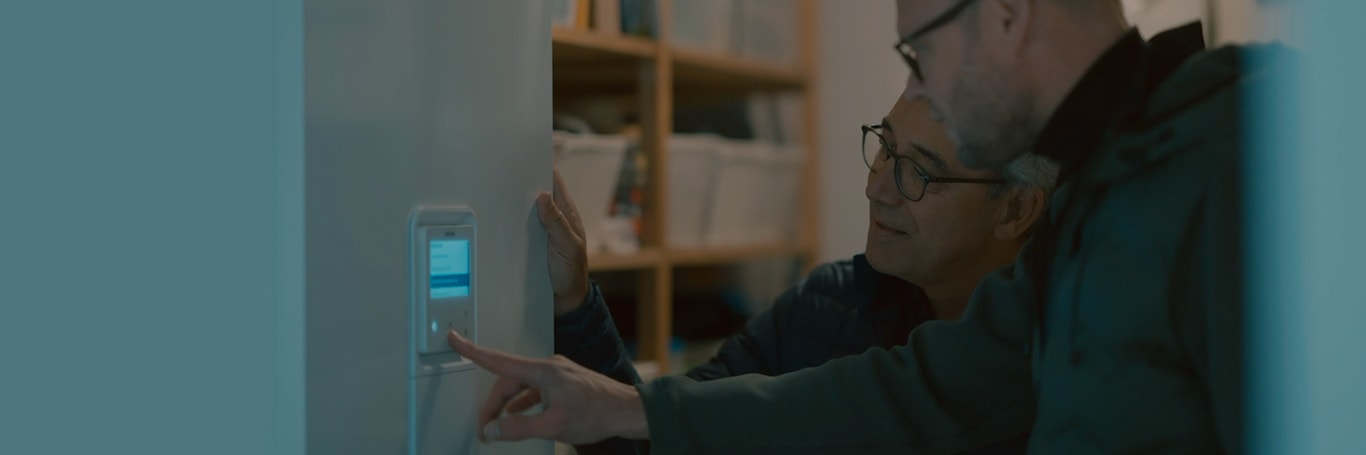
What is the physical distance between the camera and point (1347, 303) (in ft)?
2.37

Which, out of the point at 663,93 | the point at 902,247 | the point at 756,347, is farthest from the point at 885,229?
the point at 663,93

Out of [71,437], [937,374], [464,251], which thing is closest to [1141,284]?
[937,374]

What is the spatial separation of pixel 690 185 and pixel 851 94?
646 millimetres

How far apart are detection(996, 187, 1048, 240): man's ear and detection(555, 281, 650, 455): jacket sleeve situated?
1.23 feet

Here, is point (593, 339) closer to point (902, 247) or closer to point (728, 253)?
point (902, 247)

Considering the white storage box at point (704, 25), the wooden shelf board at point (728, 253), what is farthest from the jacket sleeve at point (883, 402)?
the white storage box at point (704, 25)

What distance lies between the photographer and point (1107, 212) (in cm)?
77

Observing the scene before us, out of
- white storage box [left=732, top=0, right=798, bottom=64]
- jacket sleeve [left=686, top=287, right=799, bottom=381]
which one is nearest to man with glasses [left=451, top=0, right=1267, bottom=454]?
jacket sleeve [left=686, top=287, right=799, bottom=381]

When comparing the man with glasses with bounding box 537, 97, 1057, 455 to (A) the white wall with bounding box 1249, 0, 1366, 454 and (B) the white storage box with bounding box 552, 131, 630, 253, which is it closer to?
(A) the white wall with bounding box 1249, 0, 1366, 454

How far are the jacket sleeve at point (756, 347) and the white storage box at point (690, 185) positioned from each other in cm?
65

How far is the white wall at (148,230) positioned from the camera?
82 centimetres

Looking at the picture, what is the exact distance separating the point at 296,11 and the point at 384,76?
84mm

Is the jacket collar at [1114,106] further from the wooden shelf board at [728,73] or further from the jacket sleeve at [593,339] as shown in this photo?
the wooden shelf board at [728,73]

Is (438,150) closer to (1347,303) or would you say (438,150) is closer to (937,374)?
(937,374)
